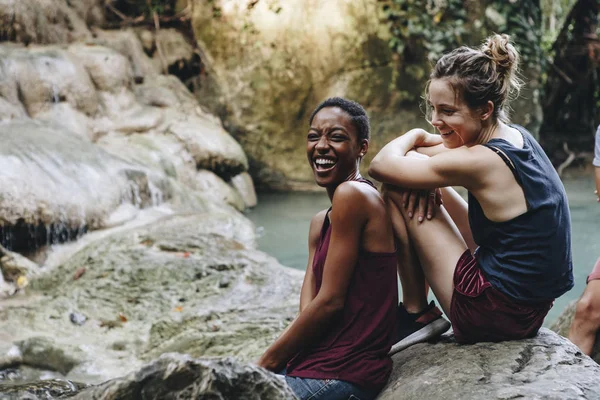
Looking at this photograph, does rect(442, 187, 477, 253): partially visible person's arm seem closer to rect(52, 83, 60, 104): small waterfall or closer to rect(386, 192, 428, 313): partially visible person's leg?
rect(386, 192, 428, 313): partially visible person's leg

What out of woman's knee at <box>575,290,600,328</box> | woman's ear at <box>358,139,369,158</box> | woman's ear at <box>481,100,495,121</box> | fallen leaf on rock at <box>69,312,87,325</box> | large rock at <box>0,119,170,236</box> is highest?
woman's ear at <box>481,100,495,121</box>

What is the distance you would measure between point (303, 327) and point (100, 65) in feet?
24.0

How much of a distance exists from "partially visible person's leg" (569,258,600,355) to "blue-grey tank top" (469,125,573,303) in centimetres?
70

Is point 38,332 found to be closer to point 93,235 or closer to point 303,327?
point 93,235

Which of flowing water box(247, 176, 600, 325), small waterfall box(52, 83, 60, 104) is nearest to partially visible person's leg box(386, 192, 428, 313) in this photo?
flowing water box(247, 176, 600, 325)

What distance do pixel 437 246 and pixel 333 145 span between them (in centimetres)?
52

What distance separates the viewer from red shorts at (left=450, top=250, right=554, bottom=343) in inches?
86.0

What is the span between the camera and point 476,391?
1852 mm

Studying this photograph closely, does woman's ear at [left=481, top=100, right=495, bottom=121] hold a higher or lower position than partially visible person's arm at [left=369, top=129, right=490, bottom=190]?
higher

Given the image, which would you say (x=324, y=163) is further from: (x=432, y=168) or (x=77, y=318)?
(x=77, y=318)

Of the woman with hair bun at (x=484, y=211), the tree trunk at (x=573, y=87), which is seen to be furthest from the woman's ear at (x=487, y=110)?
the tree trunk at (x=573, y=87)

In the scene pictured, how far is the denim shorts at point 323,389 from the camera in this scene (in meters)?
2.06

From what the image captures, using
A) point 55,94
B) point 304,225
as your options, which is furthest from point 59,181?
point 304,225

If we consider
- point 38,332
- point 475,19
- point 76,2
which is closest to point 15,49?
point 76,2
